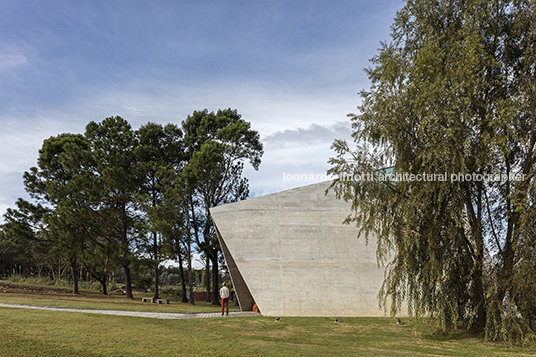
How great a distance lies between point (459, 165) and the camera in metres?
8.84

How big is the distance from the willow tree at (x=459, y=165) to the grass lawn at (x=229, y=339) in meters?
0.94

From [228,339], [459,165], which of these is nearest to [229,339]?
[228,339]

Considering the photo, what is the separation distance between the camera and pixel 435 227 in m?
9.24

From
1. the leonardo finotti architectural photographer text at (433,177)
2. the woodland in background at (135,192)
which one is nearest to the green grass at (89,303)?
the woodland in background at (135,192)

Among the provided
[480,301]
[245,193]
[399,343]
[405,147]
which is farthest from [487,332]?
[245,193]

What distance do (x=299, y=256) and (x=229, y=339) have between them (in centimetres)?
671

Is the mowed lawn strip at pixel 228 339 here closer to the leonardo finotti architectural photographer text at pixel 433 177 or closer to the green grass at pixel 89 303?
the leonardo finotti architectural photographer text at pixel 433 177

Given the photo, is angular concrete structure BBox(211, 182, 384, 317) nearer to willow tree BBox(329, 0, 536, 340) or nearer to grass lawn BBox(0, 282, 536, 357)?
grass lawn BBox(0, 282, 536, 357)

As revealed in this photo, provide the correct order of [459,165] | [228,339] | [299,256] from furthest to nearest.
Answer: [299,256]
[459,165]
[228,339]

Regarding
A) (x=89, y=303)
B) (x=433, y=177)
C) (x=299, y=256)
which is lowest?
(x=89, y=303)

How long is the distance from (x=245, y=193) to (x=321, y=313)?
13936 millimetres

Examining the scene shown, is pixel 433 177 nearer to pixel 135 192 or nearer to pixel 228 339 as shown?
pixel 228 339

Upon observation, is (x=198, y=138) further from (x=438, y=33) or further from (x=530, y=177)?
(x=530, y=177)

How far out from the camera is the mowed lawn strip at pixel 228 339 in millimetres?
6116
